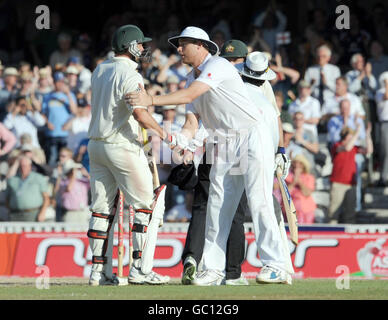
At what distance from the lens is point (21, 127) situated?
1772cm

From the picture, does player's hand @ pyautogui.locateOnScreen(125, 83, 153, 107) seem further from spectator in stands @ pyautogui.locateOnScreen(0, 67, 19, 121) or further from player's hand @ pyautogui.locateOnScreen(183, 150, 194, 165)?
spectator in stands @ pyautogui.locateOnScreen(0, 67, 19, 121)

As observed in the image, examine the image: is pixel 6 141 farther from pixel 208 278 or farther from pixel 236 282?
pixel 208 278

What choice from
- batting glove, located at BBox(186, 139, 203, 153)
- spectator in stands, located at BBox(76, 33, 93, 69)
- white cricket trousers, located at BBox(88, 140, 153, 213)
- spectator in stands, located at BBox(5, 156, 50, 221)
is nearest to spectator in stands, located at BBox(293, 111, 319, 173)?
spectator in stands, located at BBox(5, 156, 50, 221)

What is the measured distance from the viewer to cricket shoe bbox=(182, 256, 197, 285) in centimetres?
1053

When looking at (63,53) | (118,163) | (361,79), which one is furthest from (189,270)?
(63,53)

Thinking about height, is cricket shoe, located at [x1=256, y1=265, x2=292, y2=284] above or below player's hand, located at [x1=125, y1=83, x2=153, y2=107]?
below

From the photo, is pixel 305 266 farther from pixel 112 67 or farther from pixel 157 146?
pixel 112 67

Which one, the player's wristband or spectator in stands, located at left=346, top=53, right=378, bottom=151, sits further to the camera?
spectator in stands, located at left=346, top=53, right=378, bottom=151

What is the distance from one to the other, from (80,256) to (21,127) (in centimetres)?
400

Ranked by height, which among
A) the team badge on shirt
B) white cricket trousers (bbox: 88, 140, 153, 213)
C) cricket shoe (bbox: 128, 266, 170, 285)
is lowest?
cricket shoe (bbox: 128, 266, 170, 285)

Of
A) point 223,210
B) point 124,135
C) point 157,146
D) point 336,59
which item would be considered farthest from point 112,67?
point 336,59

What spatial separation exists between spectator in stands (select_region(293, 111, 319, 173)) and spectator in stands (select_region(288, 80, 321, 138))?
107 millimetres

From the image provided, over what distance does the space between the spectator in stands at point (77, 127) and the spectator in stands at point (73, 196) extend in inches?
→ 29.7

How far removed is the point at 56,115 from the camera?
17.9m
